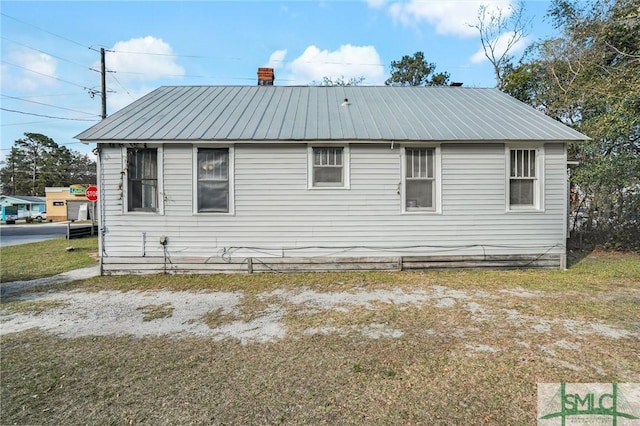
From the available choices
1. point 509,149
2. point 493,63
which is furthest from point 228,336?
point 493,63

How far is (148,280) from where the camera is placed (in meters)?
6.88

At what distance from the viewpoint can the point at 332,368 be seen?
3.22m

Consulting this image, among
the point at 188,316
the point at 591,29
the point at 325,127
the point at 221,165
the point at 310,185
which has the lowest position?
the point at 188,316

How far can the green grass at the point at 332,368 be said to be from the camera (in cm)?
255

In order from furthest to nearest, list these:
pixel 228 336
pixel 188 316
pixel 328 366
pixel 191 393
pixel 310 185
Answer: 1. pixel 310 185
2. pixel 188 316
3. pixel 228 336
4. pixel 328 366
5. pixel 191 393

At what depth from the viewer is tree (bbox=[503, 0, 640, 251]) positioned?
9.07m

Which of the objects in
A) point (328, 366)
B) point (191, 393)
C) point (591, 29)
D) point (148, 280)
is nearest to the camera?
point (191, 393)

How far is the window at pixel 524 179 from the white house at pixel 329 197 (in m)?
0.02

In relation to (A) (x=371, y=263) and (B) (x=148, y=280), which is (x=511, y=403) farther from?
(B) (x=148, y=280)

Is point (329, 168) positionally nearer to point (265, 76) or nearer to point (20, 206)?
point (265, 76)

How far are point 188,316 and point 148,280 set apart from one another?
8.60 ft
